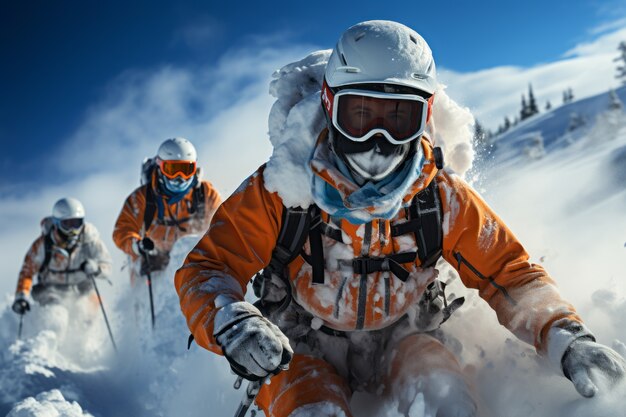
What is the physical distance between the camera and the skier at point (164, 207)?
905 centimetres

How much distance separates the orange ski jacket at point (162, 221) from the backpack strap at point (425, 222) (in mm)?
6461

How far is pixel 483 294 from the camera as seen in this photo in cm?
331

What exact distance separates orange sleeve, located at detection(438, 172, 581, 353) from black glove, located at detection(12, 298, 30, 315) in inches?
377

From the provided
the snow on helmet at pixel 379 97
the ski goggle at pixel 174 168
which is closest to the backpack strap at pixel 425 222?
the snow on helmet at pixel 379 97

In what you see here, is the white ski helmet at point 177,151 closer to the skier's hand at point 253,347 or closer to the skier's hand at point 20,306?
the skier's hand at point 20,306

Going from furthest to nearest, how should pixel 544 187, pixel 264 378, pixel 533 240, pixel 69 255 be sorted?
1. pixel 544 187
2. pixel 69 255
3. pixel 533 240
4. pixel 264 378

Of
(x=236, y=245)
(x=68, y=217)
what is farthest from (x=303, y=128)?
(x=68, y=217)

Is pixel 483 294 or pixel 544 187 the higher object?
pixel 483 294

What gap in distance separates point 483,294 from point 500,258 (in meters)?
0.24

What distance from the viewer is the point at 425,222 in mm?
3139

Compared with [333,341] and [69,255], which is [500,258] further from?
[69,255]

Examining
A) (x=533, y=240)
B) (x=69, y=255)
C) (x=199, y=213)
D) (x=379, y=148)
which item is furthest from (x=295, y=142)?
(x=69, y=255)

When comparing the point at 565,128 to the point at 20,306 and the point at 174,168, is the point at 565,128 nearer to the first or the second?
the point at 174,168

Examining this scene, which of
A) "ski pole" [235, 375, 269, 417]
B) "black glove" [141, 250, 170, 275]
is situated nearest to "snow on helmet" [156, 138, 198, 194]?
"black glove" [141, 250, 170, 275]
